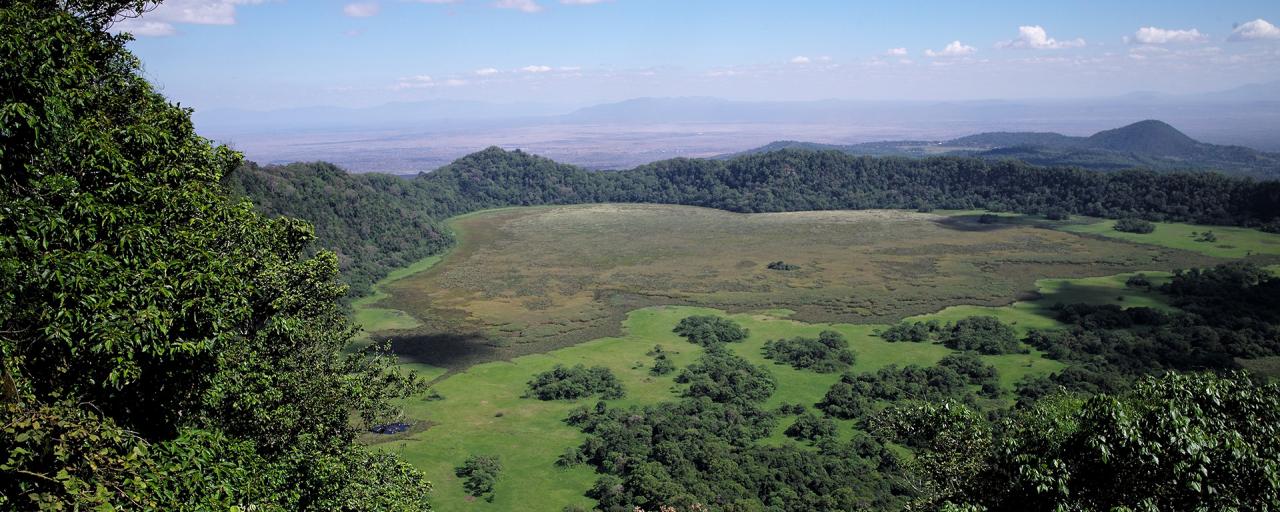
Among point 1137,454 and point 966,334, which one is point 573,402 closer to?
point 966,334

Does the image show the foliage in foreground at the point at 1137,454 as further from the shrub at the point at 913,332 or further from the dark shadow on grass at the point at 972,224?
the dark shadow on grass at the point at 972,224

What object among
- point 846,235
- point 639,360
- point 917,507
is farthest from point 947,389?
point 846,235

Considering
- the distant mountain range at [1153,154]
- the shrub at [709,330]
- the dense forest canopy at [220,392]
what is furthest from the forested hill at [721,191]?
the distant mountain range at [1153,154]

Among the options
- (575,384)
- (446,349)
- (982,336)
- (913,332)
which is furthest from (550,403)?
(982,336)

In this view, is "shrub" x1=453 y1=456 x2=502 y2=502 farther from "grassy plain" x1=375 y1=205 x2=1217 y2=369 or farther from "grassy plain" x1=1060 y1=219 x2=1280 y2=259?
"grassy plain" x1=1060 y1=219 x2=1280 y2=259

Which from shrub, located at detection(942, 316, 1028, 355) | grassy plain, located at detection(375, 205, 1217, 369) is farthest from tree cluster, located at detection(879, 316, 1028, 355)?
grassy plain, located at detection(375, 205, 1217, 369)
